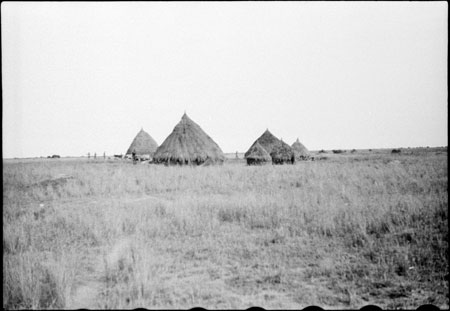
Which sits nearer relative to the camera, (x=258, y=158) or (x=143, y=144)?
(x=258, y=158)

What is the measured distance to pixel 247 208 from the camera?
5.80 m

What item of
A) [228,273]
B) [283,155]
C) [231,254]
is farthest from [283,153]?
[228,273]

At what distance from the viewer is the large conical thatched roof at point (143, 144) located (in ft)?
96.5

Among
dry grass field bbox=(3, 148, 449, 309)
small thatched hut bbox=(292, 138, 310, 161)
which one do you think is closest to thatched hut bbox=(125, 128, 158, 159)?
small thatched hut bbox=(292, 138, 310, 161)

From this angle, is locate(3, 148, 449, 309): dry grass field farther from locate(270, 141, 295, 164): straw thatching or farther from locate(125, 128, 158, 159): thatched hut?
locate(125, 128, 158, 159): thatched hut

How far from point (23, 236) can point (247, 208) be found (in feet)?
12.5

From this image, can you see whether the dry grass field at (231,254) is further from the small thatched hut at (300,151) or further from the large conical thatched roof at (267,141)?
the small thatched hut at (300,151)

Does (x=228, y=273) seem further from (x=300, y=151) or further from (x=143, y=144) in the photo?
(x=300, y=151)

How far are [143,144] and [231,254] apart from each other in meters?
27.6

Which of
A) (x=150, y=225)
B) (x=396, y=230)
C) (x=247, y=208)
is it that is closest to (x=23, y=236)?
(x=150, y=225)

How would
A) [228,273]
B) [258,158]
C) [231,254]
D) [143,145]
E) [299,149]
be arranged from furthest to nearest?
[299,149] < [143,145] < [258,158] < [231,254] < [228,273]

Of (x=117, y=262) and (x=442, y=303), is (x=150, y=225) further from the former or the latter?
(x=442, y=303)

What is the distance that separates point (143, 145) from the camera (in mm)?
29812

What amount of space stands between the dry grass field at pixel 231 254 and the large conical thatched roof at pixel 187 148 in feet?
35.9
